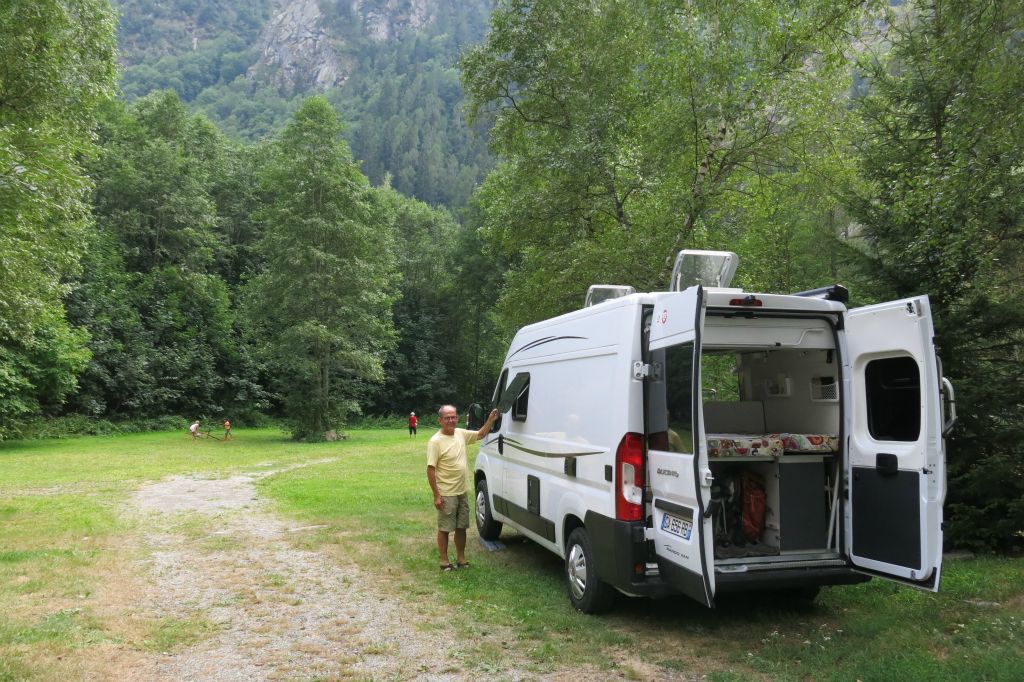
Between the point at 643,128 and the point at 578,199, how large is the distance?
77.4 inches

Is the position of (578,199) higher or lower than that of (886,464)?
higher

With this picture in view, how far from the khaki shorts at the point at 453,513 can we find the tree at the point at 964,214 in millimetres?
5584

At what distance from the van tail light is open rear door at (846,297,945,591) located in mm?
1691

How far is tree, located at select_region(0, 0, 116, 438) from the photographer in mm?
10977

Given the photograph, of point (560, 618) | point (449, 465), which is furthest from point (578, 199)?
point (560, 618)

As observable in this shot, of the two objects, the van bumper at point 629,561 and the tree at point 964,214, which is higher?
the tree at point 964,214

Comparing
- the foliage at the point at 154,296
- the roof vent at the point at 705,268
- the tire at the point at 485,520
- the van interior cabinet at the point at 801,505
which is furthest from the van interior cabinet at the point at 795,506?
the foliage at the point at 154,296

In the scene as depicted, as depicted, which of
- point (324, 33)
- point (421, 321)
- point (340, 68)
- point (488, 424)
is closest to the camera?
point (488, 424)

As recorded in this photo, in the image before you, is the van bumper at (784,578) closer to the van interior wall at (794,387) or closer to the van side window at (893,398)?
the van side window at (893,398)

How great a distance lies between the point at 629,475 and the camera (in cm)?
520

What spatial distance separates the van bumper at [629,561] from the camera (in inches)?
198

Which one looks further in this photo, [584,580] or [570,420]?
[570,420]

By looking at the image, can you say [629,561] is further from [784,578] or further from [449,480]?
[449,480]

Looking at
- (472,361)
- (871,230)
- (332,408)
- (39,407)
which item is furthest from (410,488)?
(472,361)
